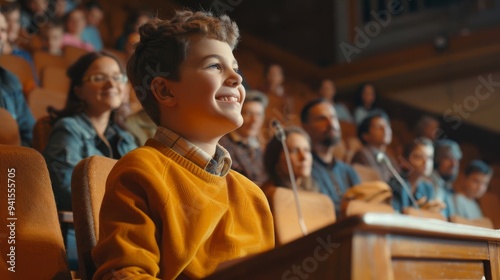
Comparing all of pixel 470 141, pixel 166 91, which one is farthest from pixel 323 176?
pixel 470 141

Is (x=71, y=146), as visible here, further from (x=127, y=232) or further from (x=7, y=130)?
(x=127, y=232)

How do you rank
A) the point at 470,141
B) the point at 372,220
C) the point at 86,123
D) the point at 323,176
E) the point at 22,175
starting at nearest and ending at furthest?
the point at 372,220, the point at 22,175, the point at 86,123, the point at 323,176, the point at 470,141

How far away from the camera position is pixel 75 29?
6.00 feet

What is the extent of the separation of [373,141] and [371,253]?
1.56 metres

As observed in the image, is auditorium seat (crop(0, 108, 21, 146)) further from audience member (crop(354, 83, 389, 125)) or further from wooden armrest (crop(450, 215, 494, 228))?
audience member (crop(354, 83, 389, 125))

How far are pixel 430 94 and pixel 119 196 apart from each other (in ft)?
7.90

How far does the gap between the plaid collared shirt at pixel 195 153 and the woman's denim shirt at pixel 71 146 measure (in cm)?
39

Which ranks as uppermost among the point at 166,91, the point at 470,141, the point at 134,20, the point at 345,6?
the point at 345,6

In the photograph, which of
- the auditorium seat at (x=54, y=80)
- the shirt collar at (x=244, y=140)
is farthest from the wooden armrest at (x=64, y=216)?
the auditorium seat at (x=54, y=80)

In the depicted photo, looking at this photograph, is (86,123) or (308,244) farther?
(86,123)

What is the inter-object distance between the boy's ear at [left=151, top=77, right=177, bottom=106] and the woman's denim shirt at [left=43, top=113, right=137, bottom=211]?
39 centimetres

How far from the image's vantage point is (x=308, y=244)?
13.4 inches

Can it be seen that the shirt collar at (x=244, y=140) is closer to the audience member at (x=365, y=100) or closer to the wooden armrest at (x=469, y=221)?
the wooden armrest at (x=469, y=221)

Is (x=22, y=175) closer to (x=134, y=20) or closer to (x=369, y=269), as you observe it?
(x=369, y=269)
